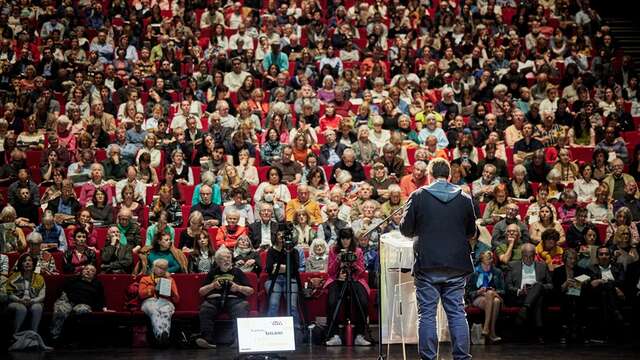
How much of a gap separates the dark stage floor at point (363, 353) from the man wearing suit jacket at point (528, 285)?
0.60m

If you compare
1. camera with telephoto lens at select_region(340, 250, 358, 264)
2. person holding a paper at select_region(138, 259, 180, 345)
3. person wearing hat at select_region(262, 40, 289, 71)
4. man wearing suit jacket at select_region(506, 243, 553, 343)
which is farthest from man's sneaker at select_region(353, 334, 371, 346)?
person wearing hat at select_region(262, 40, 289, 71)

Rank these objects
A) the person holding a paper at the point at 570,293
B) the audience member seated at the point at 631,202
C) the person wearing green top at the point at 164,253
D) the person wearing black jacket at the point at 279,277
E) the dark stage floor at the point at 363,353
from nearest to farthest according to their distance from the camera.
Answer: the dark stage floor at the point at 363,353
the person wearing black jacket at the point at 279,277
the person holding a paper at the point at 570,293
the person wearing green top at the point at 164,253
the audience member seated at the point at 631,202

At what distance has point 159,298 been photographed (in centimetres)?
819

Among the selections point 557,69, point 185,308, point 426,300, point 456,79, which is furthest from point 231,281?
point 557,69

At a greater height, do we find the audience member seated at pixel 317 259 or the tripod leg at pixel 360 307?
the audience member seated at pixel 317 259

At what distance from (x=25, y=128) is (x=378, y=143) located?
4.25m

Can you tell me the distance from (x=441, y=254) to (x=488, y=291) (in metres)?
3.44

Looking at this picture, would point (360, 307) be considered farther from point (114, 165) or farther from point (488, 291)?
point (114, 165)

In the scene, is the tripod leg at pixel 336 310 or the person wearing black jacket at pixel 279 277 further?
the person wearing black jacket at pixel 279 277

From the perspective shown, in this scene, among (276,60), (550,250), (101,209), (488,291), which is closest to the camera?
(488,291)

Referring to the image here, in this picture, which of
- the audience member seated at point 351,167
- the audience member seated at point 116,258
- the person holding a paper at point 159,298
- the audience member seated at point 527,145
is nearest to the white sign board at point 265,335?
the person holding a paper at point 159,298

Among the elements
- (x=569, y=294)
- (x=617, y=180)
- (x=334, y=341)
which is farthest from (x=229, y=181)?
(x=617, y=180)

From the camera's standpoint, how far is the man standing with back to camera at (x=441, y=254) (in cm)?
507

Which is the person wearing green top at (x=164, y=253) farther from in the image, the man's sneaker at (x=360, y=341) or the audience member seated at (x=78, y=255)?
the man's sneaker at (x=360, y=341)
